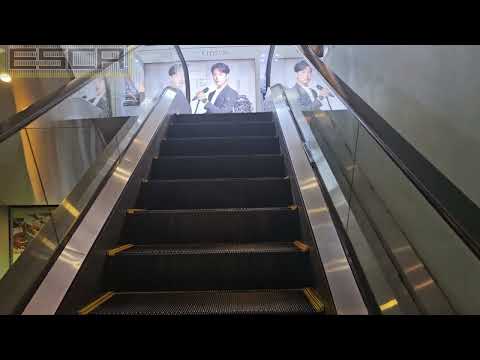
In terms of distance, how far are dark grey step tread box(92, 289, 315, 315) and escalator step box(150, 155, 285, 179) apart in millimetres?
1700

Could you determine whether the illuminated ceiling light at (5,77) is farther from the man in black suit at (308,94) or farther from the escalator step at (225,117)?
the man in black suit at (308,94)

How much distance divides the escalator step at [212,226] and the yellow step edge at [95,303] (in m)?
0.62

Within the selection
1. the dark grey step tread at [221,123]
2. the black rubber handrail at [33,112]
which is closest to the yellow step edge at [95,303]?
the black rubber handrail at [33,112]

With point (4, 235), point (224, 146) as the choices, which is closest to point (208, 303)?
point (224, 146)

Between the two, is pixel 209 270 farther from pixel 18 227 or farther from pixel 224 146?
pixel 18 227

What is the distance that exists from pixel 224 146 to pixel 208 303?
2506 mm

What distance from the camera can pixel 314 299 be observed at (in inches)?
89.6

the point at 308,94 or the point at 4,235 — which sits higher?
the point at 308,94

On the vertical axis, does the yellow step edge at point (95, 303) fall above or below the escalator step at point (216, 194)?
below

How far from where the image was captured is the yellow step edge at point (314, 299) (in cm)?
215
